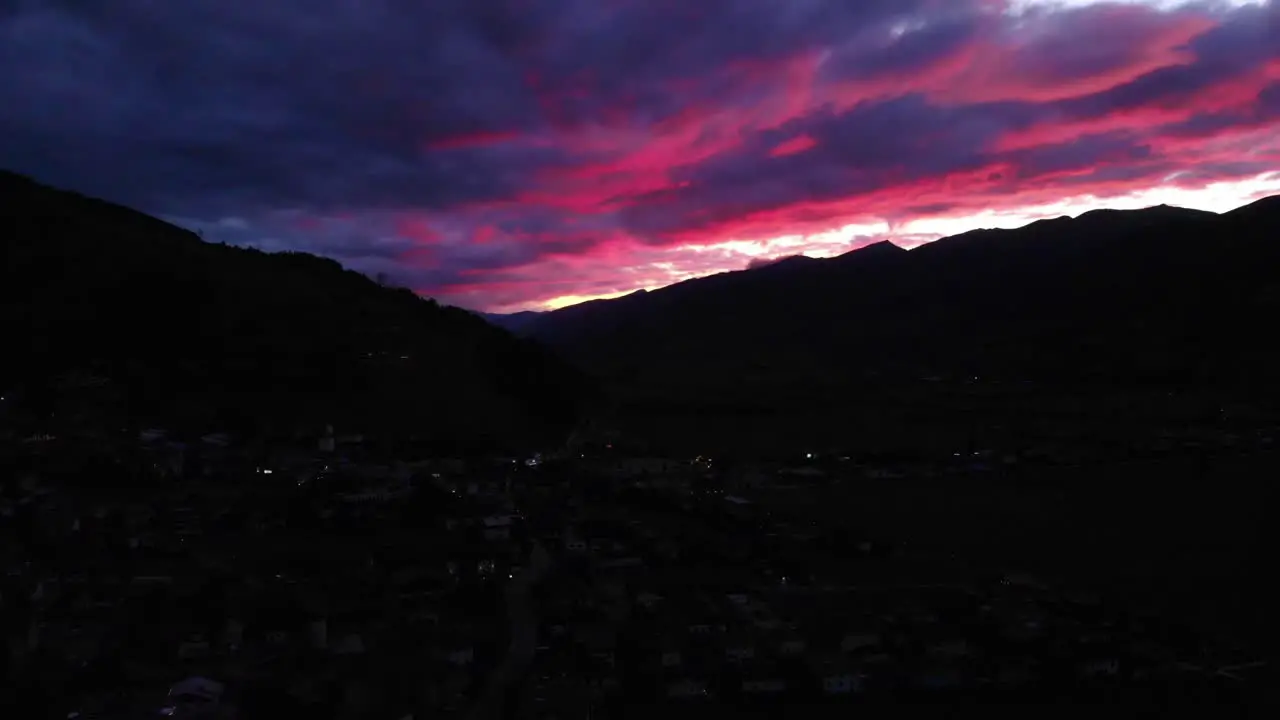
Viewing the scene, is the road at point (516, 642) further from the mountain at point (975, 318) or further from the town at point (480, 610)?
the mountain at point (975, 318)

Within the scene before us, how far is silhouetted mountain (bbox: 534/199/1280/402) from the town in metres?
32.2

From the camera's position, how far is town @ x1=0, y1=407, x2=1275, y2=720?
10.0m

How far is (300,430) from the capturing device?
24.6 m

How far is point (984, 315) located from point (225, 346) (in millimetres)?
65066

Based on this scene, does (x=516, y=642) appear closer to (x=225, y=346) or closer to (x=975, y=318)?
(x=225, y=346)

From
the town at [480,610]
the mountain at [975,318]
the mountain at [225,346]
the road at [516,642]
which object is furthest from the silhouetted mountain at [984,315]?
the road at [516,642]

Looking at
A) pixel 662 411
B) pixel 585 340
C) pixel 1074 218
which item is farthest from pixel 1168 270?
pixel 585 340

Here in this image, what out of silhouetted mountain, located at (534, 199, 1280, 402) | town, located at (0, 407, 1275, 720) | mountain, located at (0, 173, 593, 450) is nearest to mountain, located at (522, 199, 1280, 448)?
silhouetted mountain, located at (534, 199, 1280, 402)

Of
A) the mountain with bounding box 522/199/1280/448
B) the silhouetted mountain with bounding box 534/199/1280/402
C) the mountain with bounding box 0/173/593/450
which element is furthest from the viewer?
the silhouetted mountain with bounding box 534/199/1280/402

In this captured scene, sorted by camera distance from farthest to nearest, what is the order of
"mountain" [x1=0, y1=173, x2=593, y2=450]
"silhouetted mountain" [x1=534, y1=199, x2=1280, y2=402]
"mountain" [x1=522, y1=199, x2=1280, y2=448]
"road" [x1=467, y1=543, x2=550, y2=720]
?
"silhouetted mountain" [x1=534, y1=199, x2=1280, y2=402] < "mountain" [x1=522, y1=199, x2=1280, y2=448] < "mountain" [x1=0, y1=173, x2=593, y2=450] < "road" [x1=467, y1=543, x2=550, y2=720]

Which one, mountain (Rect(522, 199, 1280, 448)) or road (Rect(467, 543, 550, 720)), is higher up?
mountain (Rect(522, 199, 1280, 448))

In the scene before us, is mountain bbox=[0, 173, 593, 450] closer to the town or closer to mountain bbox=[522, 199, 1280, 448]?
the town

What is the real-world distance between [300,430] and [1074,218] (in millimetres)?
95585

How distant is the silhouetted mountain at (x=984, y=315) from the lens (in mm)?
54094
